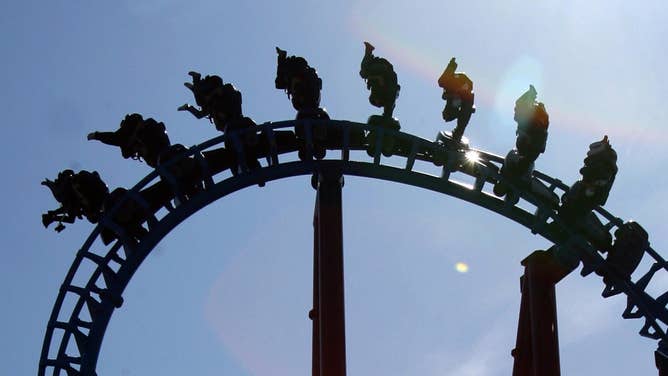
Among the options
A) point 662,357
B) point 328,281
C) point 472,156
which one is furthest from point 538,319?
point 328,281

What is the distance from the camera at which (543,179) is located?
12.6 meters

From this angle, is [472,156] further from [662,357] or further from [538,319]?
[662,357]

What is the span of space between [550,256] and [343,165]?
86.1 inches

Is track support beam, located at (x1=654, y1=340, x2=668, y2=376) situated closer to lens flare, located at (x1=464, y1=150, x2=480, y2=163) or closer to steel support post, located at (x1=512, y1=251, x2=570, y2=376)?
steel support post, located at (x1=512, y1=251, x2=570, y2=376)

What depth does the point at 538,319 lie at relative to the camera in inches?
489

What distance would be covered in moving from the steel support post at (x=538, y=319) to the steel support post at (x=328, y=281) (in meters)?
2.01

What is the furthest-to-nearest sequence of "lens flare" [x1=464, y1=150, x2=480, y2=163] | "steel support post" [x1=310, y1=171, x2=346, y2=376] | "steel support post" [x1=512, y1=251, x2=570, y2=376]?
"lens flare" [x1=464, y1=150, x2=480, y2=163], "steel support post" [x1=512, y1=251, x2=570, y2=376], "steel support post" [x1=310, y1=171, x2=346, y2=376]

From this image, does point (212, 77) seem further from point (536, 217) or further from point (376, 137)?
point (536, 217)

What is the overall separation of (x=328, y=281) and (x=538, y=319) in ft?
7.20

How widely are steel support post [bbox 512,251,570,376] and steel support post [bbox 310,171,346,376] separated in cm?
201

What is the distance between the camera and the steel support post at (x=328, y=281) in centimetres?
1106

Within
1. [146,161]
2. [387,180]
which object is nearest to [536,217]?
[387,180]

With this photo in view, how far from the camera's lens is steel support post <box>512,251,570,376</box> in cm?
1220

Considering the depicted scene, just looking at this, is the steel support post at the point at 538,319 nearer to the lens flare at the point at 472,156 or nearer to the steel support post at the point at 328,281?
the lens flare at the point at 472,156
